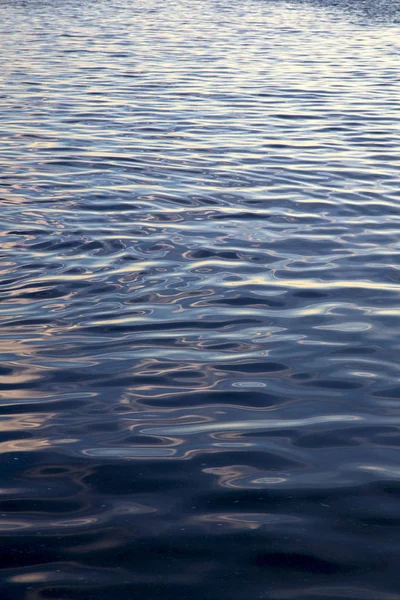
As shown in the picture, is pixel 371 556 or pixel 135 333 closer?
pixel 371 556

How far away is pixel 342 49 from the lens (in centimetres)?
2836

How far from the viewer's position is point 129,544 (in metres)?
4.19

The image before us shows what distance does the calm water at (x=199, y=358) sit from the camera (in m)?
4.13

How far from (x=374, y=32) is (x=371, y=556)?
109ft

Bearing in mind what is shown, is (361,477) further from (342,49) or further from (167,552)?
(342,49)

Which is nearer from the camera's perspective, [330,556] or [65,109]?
[330,556]

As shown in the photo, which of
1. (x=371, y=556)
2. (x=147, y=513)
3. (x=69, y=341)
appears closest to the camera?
(x=371, y=556)

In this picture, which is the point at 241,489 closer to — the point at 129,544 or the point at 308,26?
the point at 129,544

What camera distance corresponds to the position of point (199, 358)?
21.0ft

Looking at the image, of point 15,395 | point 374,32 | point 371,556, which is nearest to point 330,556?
point 371,556

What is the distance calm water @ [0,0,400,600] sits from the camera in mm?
4133

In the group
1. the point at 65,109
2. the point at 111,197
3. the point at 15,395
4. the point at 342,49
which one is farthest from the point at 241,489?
the point at 342,49

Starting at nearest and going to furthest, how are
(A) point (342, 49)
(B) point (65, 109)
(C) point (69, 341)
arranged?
(C) point (69, 341) → (B) point (65, 109) → (A) point (342, 49)

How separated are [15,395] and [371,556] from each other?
2.76 metres
